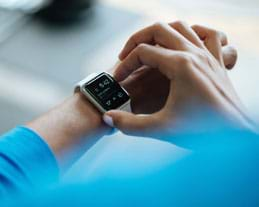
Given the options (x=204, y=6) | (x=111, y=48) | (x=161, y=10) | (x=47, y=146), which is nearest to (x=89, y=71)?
(x=111, y=48)

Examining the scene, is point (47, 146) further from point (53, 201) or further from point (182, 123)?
point (53, 201)

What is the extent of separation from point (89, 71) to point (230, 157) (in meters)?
1.38

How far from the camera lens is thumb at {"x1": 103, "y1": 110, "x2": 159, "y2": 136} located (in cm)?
73

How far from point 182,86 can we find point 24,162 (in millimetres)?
288

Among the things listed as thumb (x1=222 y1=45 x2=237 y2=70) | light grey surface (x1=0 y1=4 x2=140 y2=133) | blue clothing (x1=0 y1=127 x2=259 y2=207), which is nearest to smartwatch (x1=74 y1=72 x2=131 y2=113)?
thumb (x1=222 y1=45 x2=237 y2=70)

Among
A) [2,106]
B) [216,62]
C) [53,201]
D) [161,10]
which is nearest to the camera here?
[53,201]

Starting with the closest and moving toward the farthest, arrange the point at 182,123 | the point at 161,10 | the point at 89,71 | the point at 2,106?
1. the point at 182,123
2. the point at 2,106
3. the point at 89,71
4. the point at 161,10

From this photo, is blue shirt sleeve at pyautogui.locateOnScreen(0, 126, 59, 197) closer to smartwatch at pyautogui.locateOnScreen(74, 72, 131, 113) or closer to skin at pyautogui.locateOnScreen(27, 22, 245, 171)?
skin at pyautogui.locateOnScreen(27, 22, 245, 171)

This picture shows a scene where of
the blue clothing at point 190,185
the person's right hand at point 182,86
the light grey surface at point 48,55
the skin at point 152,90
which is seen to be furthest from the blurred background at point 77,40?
the blue clothing at point 190,185

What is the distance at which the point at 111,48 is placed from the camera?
73.7 inches

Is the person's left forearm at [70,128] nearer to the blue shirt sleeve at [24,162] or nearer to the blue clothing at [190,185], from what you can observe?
the blue shirt sleeve at [24,162]

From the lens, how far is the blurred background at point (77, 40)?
1653 mm

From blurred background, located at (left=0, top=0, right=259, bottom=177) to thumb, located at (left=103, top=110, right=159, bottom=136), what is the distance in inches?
25.4

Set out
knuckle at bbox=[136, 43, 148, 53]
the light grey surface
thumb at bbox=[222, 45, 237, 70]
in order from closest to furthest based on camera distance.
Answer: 1. knuckle at bbox=[136, 43, 148, 53]
2. thumb at bbox=[222, 45, 237, 70]
3. the light grey surface
